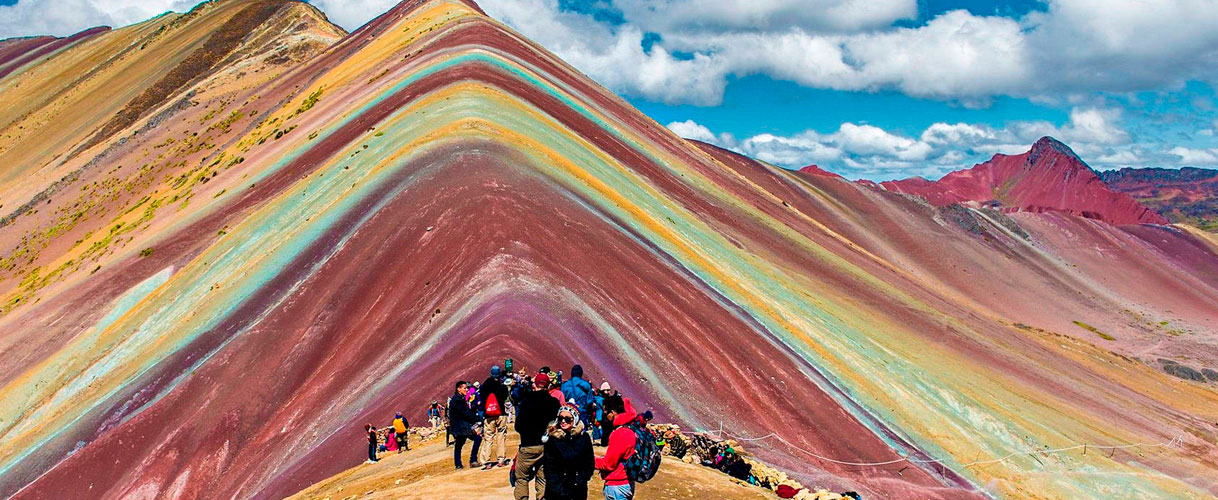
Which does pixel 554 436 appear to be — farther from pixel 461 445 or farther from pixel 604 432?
pixel 461 445

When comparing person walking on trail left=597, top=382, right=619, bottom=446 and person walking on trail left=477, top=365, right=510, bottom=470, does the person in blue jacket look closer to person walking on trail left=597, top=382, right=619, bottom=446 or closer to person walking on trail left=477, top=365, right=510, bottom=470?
person walking on trail left=597, top=382, right=619, bottom=446

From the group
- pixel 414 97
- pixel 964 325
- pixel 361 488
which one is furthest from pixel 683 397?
pixel 964 325

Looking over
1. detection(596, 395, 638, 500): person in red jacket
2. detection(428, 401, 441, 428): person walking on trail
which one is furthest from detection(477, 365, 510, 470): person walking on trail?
detection(428, 401, 441, 428): person walking on trail

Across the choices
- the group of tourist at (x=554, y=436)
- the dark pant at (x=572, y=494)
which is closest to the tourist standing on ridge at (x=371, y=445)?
the group of tourist at (x=554, y=436)

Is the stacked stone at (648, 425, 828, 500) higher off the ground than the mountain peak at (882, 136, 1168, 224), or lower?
lower

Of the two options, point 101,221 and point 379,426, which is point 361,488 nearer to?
point 379,426

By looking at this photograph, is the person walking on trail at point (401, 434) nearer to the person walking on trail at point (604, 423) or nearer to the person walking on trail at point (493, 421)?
the person walking on trail at point (493, 421)
